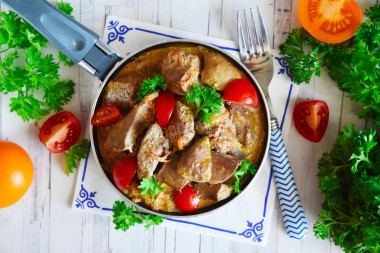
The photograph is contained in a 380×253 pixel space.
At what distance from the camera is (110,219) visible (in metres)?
2.93

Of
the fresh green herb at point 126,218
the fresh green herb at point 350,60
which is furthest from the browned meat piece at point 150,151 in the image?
the fresh green herb at point 350,60

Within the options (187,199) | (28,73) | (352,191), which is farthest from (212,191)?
(28,73)

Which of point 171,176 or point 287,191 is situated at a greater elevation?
point 171,176

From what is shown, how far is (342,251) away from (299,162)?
0.75 m

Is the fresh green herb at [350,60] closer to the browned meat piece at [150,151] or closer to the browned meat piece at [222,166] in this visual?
the browned meat piece at [222,166]


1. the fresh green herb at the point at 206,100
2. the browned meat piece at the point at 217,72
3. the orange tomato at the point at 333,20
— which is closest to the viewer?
the fresh green herb at the point at 206,100

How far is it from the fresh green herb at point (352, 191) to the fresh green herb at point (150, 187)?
1122mm

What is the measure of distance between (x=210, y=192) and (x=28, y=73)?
5.01ft

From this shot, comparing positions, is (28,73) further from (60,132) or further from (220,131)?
(220,131)

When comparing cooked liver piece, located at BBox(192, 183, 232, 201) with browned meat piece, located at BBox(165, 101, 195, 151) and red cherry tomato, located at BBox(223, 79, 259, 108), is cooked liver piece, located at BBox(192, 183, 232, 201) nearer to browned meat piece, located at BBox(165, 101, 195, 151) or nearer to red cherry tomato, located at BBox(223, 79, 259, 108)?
browned meat piece, located at BBox(165, 101, 195, 151)

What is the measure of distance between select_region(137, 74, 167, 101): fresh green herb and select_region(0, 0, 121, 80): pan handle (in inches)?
13.9

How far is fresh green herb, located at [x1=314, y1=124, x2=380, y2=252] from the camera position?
8.01 feet

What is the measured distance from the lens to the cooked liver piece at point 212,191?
2.52 metres

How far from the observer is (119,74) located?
258cm
